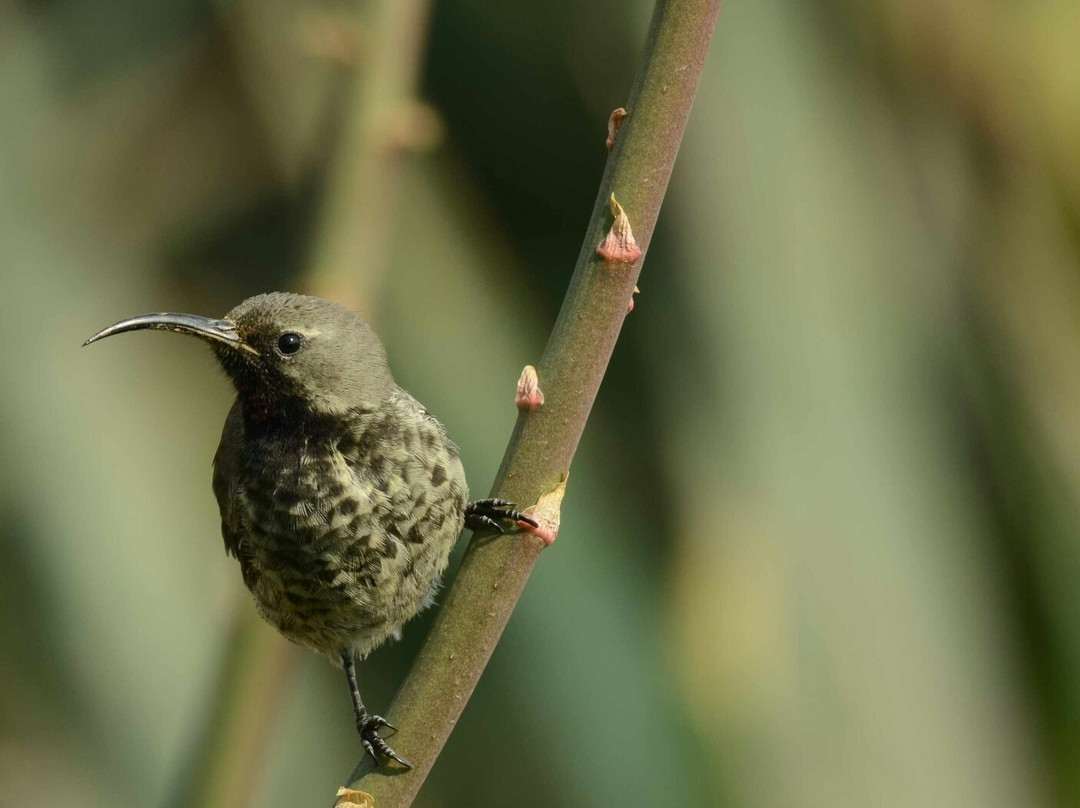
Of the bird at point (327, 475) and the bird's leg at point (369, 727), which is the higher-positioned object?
the bird at point (327, 475)

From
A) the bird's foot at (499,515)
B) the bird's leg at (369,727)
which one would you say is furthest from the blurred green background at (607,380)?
the bird's foot at (499,515)

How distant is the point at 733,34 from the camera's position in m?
2.60

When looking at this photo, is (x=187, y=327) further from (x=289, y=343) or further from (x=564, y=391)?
(x=564, y=391)

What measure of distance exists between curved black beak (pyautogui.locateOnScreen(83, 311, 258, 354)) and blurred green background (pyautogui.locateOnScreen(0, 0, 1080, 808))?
21cm

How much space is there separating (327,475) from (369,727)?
33 centimetres

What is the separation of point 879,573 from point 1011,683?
285 mm

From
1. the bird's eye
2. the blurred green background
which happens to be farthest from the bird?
the blurred green background

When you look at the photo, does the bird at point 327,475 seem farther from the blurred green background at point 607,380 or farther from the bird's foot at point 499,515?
the bird's foot at point 499,515

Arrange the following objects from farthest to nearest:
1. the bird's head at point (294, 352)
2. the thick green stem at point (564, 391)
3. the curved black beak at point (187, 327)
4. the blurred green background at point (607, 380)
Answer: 1. the blurred green background at point (607, 380)
2. the bird's head at point (294, 352)
3. the curved black beak at point (187, 327)
4. the thick green stem at point (564, 391)

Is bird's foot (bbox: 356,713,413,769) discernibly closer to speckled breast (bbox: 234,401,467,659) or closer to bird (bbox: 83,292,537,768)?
bird (bbox: 83,292,537,768)

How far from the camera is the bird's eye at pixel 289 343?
1786 millimetres

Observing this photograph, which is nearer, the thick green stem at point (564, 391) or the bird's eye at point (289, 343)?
the thick green stem at point (564, 391)

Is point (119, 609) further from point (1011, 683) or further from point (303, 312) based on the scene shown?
point (1011, 683)

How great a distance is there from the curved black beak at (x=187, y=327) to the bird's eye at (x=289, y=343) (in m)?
0.03
